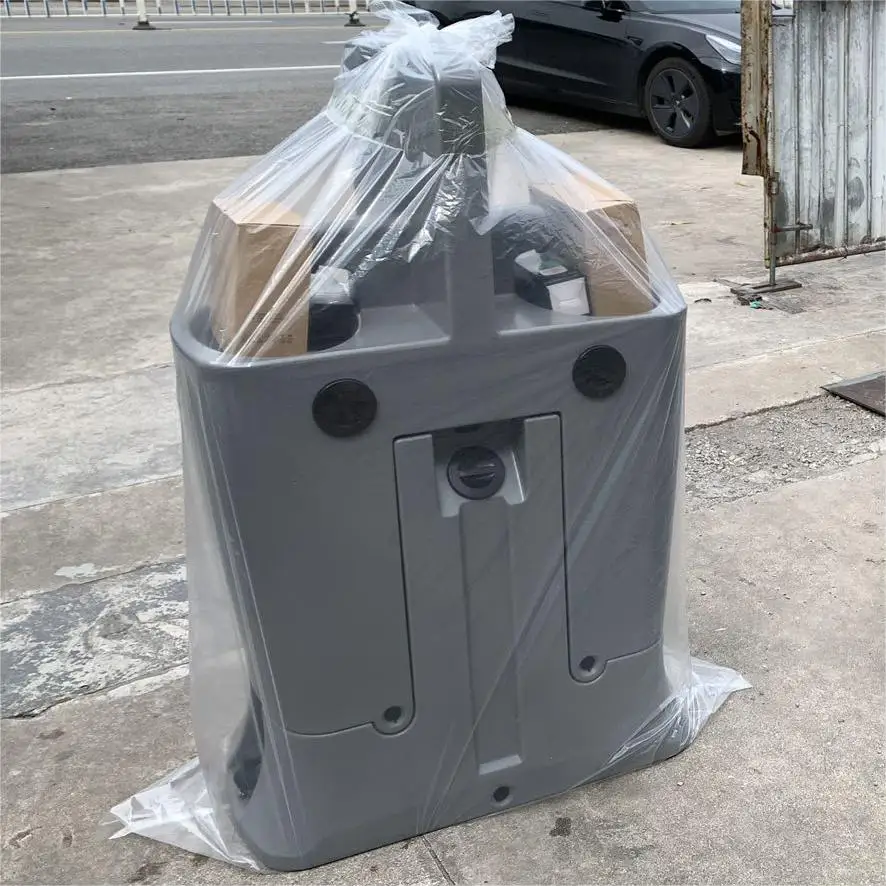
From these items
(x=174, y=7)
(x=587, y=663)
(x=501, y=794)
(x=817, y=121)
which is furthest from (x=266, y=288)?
(x=174, y=7)

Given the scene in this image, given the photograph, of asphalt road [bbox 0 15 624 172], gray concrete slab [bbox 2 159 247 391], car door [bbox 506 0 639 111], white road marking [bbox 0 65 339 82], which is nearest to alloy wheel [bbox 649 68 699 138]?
car door [bbox 506 0 639 111]

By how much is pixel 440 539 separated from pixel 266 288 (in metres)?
0.48

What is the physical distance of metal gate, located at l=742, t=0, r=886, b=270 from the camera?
4.31 metres

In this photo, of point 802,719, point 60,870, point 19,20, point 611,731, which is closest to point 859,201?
point 802,719

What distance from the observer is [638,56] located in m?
7.95

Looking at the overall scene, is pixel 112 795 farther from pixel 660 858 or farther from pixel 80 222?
pixel 80 222

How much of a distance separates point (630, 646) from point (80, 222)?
5.35 metres

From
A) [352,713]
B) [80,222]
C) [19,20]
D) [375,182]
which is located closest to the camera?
[375,182]

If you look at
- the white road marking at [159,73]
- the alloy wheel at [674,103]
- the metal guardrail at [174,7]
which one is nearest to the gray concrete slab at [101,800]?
the alloy wheel at [674,103]

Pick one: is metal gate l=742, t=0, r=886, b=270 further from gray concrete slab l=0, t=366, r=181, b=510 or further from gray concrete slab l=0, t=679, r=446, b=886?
gray concrete slab l=0, t=679, r=446, b=886

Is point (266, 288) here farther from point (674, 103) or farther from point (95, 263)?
point (674, 103)

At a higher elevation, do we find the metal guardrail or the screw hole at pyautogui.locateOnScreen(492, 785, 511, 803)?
the metal guardrail

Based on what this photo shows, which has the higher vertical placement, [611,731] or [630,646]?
[630,646]

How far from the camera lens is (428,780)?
1.81 metres
